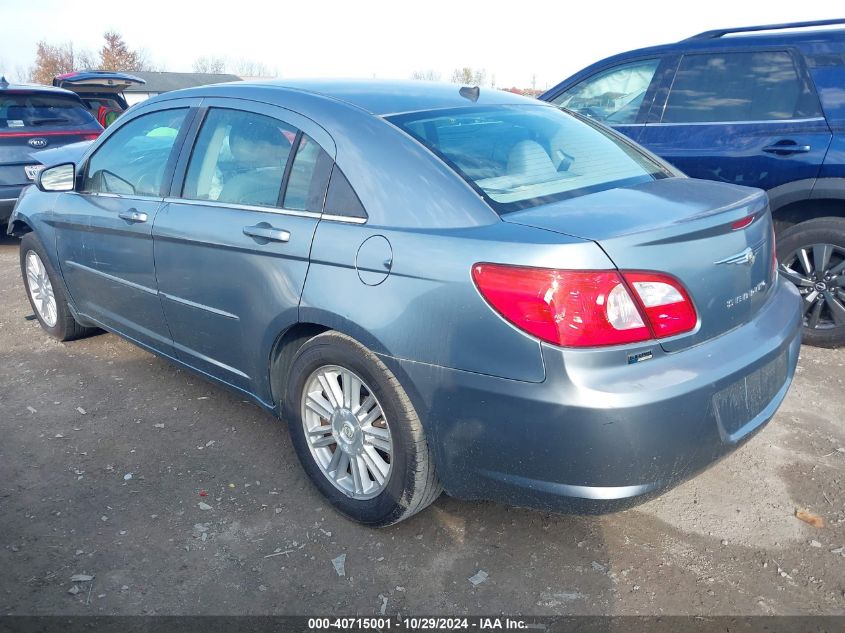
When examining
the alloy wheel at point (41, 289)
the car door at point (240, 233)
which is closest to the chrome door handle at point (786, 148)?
the car door at point (240, 233)

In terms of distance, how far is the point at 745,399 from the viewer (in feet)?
7.74

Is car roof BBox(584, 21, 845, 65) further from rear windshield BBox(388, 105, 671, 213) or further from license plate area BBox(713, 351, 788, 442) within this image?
license plate area BBox(713, 351, 788, 442)

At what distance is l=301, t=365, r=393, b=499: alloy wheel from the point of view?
2.68m

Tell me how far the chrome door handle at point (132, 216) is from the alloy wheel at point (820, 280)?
3702 mm

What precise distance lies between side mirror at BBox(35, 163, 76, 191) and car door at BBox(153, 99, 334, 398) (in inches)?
43.7

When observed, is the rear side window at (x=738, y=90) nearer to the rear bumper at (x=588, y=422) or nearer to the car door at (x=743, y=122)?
the car door at (x=743, y=122)

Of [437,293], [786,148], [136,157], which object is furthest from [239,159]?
[786,148]

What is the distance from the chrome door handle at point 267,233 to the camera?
2.76m

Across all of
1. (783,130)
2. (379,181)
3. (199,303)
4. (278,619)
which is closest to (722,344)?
(379,181)

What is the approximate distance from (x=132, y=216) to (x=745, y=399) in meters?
2.90

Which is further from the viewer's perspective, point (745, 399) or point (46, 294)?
point (46, 294)

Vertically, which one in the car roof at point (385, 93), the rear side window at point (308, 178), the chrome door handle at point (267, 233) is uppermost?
the car roof at point (385, 93)

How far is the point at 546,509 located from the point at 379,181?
4.19 ft

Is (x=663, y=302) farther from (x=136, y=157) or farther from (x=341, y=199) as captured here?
(x=136, y=157)
